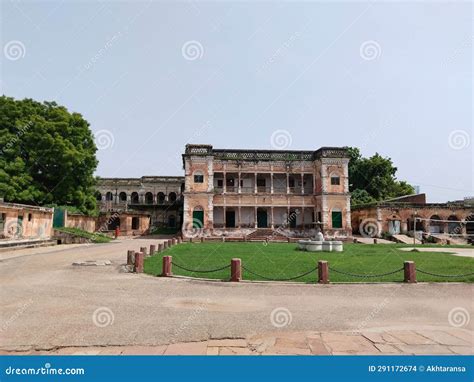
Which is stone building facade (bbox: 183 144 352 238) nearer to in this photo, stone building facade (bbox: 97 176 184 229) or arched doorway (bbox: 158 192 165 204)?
stone building facade (bbox: 97 176 184 229)

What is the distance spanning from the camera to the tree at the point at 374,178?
45.0 metres

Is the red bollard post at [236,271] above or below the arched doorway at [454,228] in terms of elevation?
below

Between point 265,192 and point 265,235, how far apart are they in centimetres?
489

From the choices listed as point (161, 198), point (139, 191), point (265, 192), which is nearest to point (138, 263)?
point (265, 192)

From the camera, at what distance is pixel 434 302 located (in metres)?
7.70

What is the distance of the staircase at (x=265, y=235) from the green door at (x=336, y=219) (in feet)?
16.9

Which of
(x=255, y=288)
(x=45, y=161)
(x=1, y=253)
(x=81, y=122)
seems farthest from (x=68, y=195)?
(x=255, y=288)

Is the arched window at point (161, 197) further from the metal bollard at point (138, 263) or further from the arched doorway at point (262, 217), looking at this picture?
the metal bollard at point (138, 263)

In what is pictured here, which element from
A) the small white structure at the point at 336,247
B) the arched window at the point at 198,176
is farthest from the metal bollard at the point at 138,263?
the arched window at the point at 198,176

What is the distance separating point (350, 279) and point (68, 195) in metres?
25.4

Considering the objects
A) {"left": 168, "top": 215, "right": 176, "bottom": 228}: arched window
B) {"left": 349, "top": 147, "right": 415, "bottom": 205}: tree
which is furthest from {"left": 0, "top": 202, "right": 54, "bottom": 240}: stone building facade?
{"left": 349, "top": 147, "right": 415, "bottom": 205}: tree

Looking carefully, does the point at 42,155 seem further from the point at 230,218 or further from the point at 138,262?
the point at 138,262

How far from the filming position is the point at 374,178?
45062 millimetres

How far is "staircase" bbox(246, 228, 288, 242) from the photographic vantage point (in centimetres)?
3218
